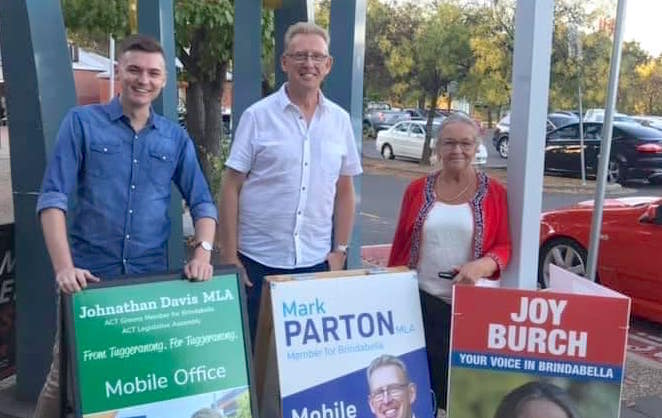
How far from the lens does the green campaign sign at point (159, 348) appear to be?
2730 mm

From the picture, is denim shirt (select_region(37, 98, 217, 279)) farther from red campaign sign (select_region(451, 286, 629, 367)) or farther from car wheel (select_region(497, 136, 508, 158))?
car wheel (select_region(497, 136, 508, 158))

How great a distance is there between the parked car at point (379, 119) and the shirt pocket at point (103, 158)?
33.1 meters

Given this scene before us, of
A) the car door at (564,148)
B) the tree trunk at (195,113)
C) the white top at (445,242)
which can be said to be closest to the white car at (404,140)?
the car door at (564,148)

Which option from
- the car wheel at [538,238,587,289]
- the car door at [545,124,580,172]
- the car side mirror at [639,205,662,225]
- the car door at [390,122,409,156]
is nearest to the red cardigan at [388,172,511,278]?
the car side mirror at [639,205,662,225]

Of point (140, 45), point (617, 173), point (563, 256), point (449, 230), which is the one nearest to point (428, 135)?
point (617, 173)

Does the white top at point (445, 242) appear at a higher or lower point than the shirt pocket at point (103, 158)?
lower

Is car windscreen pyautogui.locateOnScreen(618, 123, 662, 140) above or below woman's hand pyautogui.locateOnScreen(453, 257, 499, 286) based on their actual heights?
below

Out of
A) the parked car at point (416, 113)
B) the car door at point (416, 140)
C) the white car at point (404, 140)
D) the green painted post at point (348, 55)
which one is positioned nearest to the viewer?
the green painted post at point (348, 55)

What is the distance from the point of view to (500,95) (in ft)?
74.9

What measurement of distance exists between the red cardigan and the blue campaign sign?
216 mm

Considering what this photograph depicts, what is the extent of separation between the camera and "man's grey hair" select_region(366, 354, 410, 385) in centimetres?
314

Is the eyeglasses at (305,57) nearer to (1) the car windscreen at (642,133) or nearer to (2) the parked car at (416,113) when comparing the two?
(1) the car windscreen at (642,133)

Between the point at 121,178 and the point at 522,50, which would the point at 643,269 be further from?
the point at 121,178

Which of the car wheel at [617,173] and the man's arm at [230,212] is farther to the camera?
the car wheel at [617,173]
